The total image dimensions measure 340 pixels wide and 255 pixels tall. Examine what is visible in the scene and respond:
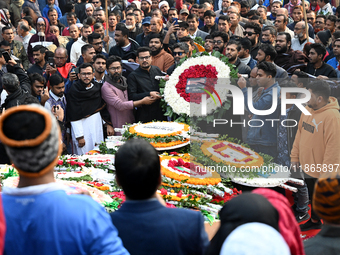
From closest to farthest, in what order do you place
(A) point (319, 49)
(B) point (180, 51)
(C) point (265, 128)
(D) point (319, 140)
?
(D) point (319, 140) → (C) point (265, 128) → (A) point (319, 49) → (B) point (180, 51)

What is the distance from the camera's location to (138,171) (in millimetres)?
2260

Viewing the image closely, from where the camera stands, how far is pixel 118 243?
1.94 metres

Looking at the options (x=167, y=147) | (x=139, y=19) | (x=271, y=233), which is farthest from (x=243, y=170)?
(x=139, y=19)

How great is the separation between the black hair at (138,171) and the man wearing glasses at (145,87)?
197 inches

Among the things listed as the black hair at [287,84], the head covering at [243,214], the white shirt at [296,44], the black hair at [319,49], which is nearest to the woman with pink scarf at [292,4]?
the white shirt at [296,44]

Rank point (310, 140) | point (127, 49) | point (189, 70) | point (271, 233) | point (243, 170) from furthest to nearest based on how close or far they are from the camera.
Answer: point (127, 49)
point (189, 70)
point (310, 140)
point (243, 170)
point (271, 233)

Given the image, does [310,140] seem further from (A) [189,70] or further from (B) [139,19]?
(B) [139,19]

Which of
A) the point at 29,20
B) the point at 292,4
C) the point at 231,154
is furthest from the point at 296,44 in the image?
the point at 29,20

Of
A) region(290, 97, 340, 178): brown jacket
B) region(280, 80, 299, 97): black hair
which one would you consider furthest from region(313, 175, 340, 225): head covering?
region(280, 80, 299, 97): black hair

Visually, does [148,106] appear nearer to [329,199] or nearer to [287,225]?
[329,199]

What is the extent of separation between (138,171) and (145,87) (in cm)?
526

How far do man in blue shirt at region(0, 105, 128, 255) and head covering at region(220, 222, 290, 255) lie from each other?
0.53 metres

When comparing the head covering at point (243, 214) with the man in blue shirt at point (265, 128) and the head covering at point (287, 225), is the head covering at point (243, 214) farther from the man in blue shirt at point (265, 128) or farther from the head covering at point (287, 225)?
the man in blue shirt at point (265, 128)

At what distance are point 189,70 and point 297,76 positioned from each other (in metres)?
1.86
